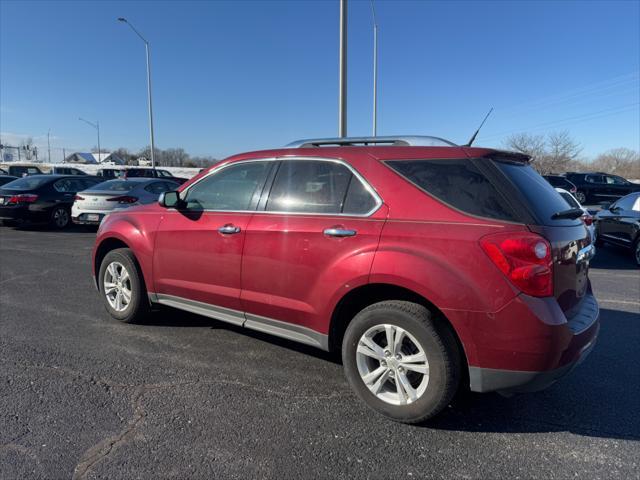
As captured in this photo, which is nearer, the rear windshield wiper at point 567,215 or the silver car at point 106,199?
the rear windshield wiper at point 567,215

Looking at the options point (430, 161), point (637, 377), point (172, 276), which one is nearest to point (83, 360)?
point (172, 276)

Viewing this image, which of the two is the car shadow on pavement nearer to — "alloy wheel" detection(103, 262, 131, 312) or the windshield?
"alloy wheel" detection(103, 262, 131, 312)

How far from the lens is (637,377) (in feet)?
11.7

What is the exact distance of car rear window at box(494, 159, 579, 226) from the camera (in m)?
2.67

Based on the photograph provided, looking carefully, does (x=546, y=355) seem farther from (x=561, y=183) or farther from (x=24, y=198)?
(x=561, y=183)

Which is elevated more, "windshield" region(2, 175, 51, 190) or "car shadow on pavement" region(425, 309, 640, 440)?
"windshield" region(2, 175, 51, 190)

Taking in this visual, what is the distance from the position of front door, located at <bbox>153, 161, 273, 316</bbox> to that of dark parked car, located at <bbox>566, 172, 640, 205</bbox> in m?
25.5

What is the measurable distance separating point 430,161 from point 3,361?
3.79 metres

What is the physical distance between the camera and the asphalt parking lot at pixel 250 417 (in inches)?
96.5

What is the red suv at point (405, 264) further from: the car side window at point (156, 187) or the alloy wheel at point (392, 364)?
the car side window at point (156, 187)

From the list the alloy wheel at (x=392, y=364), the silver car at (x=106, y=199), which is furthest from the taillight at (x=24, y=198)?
the alloy wheel at (x=392, y=364)

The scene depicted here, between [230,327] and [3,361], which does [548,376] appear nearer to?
[230,327]

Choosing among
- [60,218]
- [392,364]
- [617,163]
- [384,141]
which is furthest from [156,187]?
[617,163]

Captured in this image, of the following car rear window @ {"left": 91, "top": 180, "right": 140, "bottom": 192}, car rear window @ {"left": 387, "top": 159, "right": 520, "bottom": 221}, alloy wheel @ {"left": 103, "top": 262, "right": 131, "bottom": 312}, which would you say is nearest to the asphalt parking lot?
alloy wheel @ {"left": 103, "top": 262, "right": 131, "bottom": 312}
